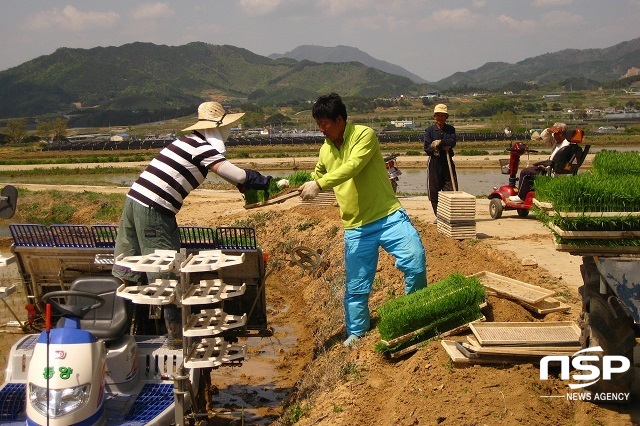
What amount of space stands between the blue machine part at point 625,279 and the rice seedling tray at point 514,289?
6.15ft

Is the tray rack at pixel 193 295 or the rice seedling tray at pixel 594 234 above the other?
the rice seedling tray at pixel 594 234

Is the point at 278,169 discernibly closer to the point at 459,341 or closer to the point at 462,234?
the point at 462,234

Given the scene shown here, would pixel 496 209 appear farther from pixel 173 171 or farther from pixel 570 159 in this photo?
pixel 173 171

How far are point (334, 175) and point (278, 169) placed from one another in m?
30.7

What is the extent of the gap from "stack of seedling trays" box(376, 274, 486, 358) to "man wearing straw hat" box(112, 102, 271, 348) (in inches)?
62.7

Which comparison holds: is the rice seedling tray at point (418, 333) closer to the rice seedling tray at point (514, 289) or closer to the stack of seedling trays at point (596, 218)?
the rice seedling tray at point (514, 289)

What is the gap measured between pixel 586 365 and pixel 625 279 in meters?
0.90

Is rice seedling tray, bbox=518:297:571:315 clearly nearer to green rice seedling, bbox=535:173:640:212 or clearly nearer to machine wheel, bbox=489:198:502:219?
green rice seedling, bbox=535:173:640:212

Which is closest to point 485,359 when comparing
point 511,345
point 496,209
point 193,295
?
point 511,345

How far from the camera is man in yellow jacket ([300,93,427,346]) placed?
585 cm

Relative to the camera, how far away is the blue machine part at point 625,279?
405 centimetres

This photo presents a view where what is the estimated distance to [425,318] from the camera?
5621 millimetres

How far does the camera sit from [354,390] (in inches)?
213

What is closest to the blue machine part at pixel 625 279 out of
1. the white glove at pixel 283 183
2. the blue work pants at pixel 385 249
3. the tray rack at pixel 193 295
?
the blue work pants at pixel 385 249
